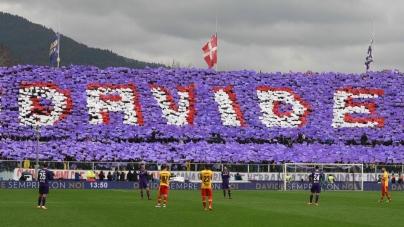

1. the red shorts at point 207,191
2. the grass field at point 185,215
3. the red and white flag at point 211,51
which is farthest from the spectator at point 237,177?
the red shorts at point 207,191

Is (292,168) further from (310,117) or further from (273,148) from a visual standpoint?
(310,117)

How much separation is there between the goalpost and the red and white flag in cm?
1968

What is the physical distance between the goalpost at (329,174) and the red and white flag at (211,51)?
1968cm

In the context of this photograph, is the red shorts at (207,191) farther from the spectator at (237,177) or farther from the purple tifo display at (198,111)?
Result: the purple tifo display at (198,111)

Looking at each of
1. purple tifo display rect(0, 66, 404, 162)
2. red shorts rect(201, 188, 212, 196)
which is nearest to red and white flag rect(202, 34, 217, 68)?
purple tifo display rect(0, 66, 404, 162)

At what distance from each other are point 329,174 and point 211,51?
23.3 meters

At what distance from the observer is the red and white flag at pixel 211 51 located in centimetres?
8800

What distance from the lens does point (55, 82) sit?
3342 inches

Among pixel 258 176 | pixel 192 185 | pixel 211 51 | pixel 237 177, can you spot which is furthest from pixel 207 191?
pixel 211 51

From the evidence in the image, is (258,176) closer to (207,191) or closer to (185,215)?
(207,191)

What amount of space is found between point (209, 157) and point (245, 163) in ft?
12.3

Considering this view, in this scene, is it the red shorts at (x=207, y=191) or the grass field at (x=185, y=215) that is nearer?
the grass field at (x=185, y=215)

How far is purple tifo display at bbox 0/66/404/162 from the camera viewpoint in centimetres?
8075

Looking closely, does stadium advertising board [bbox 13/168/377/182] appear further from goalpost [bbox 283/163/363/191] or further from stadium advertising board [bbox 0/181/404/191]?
stadium advertising board [bbox 0/181/404/191]
